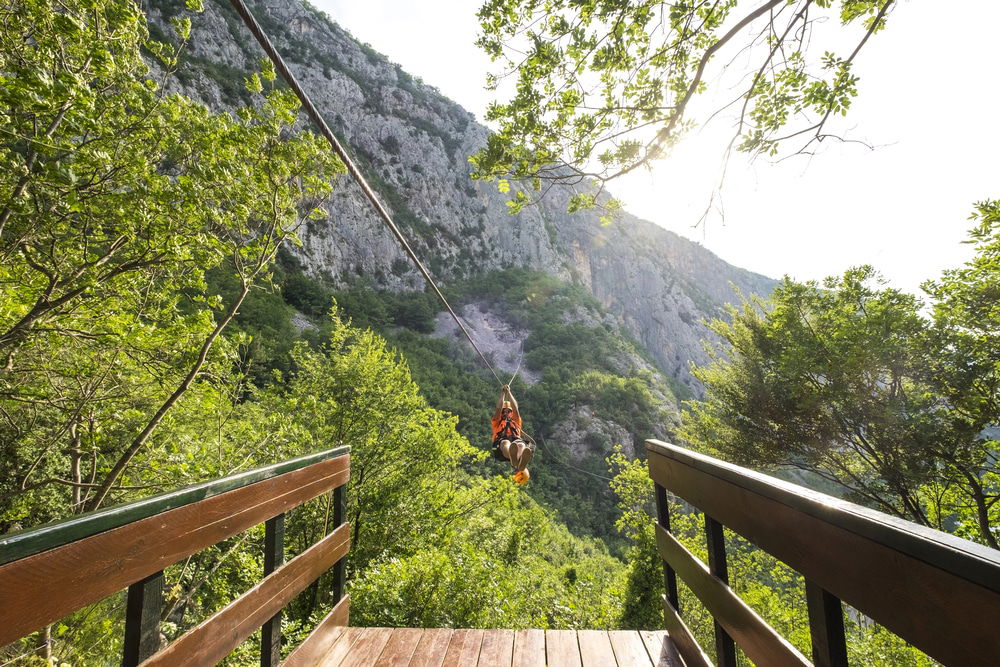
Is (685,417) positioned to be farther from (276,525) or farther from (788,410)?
(276,525)

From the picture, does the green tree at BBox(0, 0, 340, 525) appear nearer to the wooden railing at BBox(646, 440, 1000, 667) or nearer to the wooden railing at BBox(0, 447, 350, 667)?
the wooden railing at BBox(0, 447, 350, 667)

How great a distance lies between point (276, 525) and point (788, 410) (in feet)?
39.7

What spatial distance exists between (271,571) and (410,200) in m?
49.6

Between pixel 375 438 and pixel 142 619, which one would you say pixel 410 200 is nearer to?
pixel 375 438

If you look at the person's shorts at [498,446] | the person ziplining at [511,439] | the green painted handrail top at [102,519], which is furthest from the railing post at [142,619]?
the person's shorts at [498,446]

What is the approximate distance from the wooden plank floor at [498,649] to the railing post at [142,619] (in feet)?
4.05

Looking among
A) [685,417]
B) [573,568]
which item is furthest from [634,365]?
[685,417]

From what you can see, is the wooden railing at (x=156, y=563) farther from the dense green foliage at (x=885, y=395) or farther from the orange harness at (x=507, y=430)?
the dense green foliage at (x=885, y=395)

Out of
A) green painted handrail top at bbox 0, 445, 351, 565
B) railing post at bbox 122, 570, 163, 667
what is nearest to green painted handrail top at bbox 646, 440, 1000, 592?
green painted handrail top at bbox 0, 445, 351, 565

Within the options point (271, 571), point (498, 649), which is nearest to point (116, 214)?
A: point (271, 571)

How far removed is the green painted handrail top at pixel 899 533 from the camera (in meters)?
0.54

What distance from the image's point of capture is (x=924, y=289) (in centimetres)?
791

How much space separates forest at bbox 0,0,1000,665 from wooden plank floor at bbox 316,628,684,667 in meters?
1.02

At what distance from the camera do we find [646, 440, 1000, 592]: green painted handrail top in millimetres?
539
